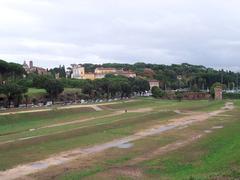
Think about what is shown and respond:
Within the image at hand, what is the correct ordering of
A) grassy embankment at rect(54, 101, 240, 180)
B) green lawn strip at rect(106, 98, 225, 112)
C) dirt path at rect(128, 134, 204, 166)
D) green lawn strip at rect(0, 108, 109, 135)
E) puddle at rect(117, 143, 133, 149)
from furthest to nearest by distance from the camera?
green lawn strip at rect(106, 98, 225, 112) → green lawn strip at rect(0, 108, 109, 135) → puddle at rect(117, 143, 133, 149) → dirt path at rect(128, 134, 204, 166) → grassy embankment at rect(54, 101, 240, 180)

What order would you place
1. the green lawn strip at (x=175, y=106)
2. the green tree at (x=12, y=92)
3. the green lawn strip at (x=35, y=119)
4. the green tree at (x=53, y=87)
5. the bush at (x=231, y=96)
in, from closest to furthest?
1. the green lawn strip at (x=35, y=119)
2. the green tree at (x=12, y=92)
3. the green lawn strip at (x=175, y=106)
4. the green tree at (x=53, y=87)
5. the bush at (x=231, y=96)

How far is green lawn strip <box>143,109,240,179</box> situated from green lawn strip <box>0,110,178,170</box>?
25.4 ft

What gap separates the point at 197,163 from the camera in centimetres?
2695

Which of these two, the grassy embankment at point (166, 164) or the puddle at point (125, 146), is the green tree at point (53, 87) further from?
the grassy embankment at point (166, 164)

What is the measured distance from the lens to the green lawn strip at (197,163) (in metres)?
21.9

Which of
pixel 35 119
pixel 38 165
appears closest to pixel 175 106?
pixel 35 119

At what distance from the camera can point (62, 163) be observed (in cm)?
2886

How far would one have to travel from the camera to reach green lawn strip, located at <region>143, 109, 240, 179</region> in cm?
2192

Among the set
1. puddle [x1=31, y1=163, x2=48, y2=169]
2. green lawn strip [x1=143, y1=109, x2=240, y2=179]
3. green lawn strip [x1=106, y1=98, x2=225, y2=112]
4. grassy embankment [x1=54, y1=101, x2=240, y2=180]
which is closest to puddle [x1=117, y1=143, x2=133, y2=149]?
grassy embankment [x1=54, y1=101, x2=240, y2=180]

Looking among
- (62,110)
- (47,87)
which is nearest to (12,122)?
(62,110)

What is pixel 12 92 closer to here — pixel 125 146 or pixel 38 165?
pixel 125 146

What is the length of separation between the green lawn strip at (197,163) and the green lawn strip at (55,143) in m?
7.75

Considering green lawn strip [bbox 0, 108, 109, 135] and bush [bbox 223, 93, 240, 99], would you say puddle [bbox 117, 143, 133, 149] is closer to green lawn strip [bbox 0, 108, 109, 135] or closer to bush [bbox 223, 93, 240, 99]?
green lawn strip [bbox 0, 108, 109, 135]

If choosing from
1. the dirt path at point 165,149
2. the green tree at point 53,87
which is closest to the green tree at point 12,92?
the green tree at point 53,87
